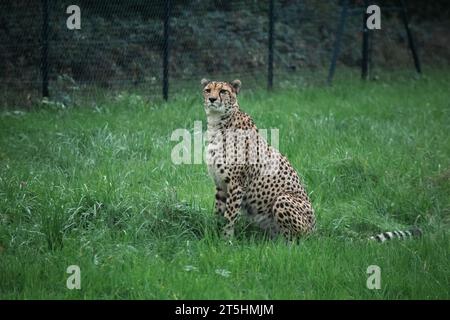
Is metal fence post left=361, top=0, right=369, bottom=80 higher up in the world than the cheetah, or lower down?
higher up

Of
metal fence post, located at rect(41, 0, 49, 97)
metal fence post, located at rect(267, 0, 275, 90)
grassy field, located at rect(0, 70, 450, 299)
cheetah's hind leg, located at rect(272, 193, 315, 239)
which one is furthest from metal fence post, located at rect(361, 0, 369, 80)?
cheetah's hind leg, located at rect(272, 193, 315, 239)

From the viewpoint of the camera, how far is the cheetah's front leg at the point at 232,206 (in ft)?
19.0

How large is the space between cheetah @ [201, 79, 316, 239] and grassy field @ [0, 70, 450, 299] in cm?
16

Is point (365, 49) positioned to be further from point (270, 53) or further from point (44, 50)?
point (44, 50)

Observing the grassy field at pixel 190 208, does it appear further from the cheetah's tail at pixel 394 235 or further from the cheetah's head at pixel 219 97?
the cheetah's head at pixel 219 97

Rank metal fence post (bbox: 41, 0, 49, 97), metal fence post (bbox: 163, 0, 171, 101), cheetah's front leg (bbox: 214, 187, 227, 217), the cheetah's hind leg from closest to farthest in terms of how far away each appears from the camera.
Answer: the cheetah's hind leg, cheetah's front leg (bbox: 214, 187, 227, 217), metal fence post (bbox: 41, 0, 49, 97), metal fence post (bbox: 163, 0, 171, 101)

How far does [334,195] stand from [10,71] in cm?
518

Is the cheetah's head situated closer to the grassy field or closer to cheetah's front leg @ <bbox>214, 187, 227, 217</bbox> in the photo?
cheetah's front leg @ <bbox>214, 187, 227, 217</bbox>

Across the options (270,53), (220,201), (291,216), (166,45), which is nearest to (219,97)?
(220,201)

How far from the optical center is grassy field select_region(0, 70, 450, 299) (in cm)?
488

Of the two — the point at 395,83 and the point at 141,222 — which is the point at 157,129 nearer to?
the point at 141,222

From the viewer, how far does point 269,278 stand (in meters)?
Result: 5.03

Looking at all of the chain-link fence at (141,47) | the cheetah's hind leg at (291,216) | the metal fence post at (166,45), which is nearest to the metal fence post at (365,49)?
the chain-link fence at (141,47)

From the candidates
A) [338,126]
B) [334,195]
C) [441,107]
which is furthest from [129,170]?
[441,107]
